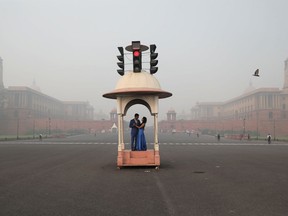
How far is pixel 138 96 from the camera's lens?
13.6 metres

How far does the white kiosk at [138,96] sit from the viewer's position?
13160 mm

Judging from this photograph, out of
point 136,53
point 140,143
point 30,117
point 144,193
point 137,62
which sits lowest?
point 144,193

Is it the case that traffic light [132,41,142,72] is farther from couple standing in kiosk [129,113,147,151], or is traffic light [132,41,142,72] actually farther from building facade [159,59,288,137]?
Answer: building facade [159,59,288,137]

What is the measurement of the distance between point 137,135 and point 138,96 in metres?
1.75

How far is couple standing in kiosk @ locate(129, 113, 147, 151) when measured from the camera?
45.6 ft

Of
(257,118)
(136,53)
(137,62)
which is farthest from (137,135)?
(257,118)

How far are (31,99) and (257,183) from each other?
301 ft

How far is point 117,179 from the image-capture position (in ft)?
33.5

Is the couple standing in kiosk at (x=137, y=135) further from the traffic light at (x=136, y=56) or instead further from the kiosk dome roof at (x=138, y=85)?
the traffic light at (x=136, y=56)

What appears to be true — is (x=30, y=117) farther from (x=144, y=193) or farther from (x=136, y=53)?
(x=144, y=193)

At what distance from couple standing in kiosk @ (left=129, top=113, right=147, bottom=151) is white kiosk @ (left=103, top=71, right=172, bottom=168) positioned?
1.34 feet

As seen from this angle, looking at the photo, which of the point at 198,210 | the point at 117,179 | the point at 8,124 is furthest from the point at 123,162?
the point at 8,124

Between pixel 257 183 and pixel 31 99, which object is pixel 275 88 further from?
pixel 257 183

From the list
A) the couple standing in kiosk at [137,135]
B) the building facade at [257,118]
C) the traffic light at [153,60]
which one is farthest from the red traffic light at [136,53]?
the building facade at [257,118]
